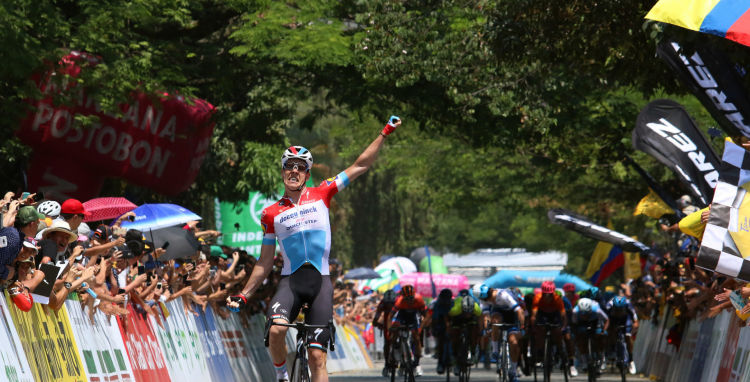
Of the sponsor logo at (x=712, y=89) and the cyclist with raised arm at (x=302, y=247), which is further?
the sponsor logo at (x=712, y=89)

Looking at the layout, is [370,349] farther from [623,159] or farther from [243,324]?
[243,324]

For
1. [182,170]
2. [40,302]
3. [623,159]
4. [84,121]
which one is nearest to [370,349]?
[623,159]

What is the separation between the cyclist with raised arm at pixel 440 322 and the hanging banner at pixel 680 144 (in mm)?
6240

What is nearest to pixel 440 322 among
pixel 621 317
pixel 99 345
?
pixel 621 317

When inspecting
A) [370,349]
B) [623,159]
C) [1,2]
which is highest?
[1,2]

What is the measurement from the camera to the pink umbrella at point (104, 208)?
16.5 m

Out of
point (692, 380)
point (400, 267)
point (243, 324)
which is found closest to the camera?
point (692, 380)

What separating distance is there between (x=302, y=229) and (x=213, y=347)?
7.27 meters

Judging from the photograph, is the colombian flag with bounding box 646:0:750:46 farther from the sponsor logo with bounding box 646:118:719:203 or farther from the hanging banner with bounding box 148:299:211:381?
the hanging banner with bounding box 148:299:211:381

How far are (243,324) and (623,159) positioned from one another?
999 cm

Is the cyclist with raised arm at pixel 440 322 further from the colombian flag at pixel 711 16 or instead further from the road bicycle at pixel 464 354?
the colombian flag at pixel 711 16

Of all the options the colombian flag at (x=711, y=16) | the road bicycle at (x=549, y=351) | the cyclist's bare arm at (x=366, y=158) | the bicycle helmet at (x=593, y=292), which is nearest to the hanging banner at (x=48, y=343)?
the cyclist's bare arm at (x=366, y=158)

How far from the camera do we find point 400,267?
51.9 meters

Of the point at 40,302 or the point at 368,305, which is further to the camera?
the point at 368,305
